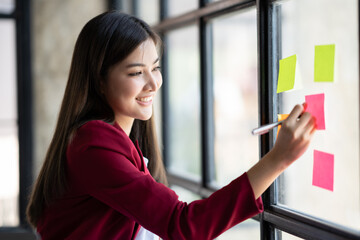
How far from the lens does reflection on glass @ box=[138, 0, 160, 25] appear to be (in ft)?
9.12

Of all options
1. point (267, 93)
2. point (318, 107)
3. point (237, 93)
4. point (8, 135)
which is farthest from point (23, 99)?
point (318, 107)

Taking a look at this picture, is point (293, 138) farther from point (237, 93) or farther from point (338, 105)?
point (338, 105)

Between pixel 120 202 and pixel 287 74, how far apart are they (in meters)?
0.57

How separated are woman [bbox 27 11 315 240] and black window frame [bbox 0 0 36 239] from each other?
6.51 feet

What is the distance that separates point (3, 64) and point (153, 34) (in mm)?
Result: 2335

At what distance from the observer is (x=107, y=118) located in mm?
1143

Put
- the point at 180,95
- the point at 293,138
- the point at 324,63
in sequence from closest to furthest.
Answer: the point at 293,138 → the point at 324,63 → the point at 180,95

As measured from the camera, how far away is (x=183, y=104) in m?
2.78

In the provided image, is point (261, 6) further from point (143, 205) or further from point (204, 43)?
point (143, 205)

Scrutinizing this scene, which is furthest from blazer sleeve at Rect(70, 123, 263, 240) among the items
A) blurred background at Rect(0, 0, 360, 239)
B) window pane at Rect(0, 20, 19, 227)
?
window pane at Rect(0, 20, 19, 227)

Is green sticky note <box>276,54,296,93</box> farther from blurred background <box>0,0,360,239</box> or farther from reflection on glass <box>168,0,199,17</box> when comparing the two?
reflection on glass <box>168,0,199,17</box>

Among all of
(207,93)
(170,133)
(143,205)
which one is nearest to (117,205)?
(143,205)

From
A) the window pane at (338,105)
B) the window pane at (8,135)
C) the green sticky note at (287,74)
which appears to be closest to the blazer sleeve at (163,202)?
the green sticky note at (287,74)

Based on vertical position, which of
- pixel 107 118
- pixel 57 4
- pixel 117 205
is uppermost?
pixel 57 4
